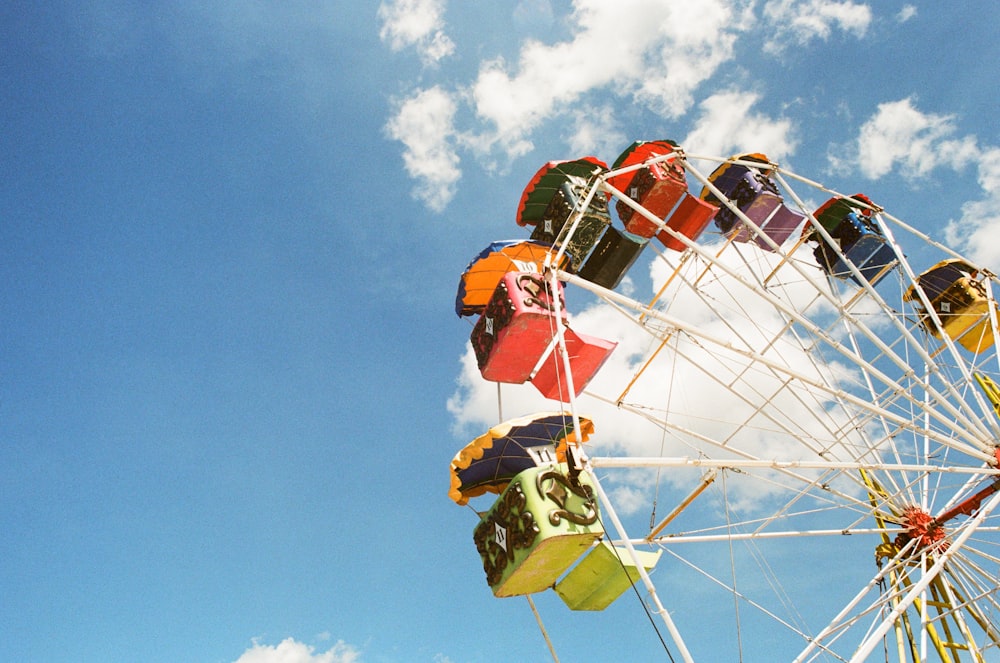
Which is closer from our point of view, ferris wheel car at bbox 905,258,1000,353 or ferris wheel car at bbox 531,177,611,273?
ferris wheel car at bbox 531,177,611,273

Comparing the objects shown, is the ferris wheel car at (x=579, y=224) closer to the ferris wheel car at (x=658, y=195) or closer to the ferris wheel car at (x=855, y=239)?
the ferris wheel car at (x=658, y=195)

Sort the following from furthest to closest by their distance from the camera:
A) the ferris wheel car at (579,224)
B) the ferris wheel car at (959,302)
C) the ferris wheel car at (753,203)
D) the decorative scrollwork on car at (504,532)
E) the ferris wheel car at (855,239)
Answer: the ferris wheel car at (855,239) < the ferris wheel car at (753,203) < the ferris wheel car at (959,302) < the ferris wheel car at (579,224) < the decorative scrollwork on car at (504,532)

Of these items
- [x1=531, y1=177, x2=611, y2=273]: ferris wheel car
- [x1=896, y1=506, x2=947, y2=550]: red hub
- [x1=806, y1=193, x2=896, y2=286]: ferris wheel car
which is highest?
[x1=531, y1=177, x2=611, y2=273]: ferris wheel car

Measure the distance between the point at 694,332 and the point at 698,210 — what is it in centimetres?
535

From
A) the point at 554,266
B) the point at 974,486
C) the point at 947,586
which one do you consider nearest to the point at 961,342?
the point at 974,486

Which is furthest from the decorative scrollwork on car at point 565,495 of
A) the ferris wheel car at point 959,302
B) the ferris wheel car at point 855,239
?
the ferris wheel car at point 959,302

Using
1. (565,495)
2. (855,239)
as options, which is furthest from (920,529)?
(565,495)

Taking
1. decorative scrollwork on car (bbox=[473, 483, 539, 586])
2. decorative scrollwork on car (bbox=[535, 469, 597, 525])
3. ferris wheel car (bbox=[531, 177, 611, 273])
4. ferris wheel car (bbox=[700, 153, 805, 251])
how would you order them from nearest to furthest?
1. decorative scrollwork on car (bbox=[535, 469, 597, 525])
2. decorative scrollwork on car (bbox=[473, 483, 539, 586])
3. ferris wheel car (bbox=[531, 177, 611, 273])
4. ferris wheel car (bbox=[700, 153, 805, 251])

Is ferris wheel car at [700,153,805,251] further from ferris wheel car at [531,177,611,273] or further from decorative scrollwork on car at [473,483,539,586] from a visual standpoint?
decorative scrollwork on car at [473,483,539,586]

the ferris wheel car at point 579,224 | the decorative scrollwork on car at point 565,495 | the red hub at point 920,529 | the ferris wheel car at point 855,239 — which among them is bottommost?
the red hub at point 920,529

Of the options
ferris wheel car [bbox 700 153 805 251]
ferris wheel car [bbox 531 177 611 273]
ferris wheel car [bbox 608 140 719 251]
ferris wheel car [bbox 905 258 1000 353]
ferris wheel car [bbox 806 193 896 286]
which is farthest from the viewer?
Answer: ferris wheel car [bbox 806 193 896 286]

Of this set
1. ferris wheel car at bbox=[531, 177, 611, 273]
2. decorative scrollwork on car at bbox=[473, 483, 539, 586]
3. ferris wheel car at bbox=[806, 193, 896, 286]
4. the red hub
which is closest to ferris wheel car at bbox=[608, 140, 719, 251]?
ferris wheel car at bbox=[531, 177, 611, 273]

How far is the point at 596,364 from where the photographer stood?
11.0 m

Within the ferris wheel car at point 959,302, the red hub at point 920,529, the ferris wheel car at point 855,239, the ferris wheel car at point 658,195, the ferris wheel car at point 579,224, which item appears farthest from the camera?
the ferris wheel car at point 855,239
